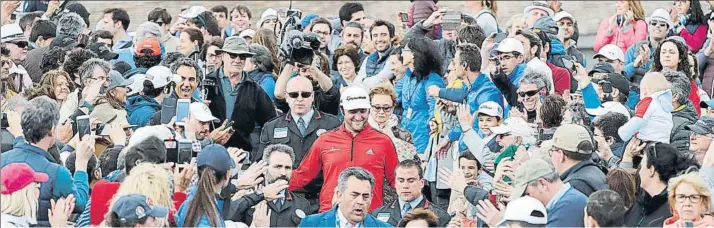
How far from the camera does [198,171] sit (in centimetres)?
1071

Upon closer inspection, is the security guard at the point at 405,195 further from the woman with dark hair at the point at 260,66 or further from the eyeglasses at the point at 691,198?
the woman with dark hair at the point at 260,66

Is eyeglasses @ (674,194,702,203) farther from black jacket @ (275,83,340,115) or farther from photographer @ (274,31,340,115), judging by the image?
black jacket @ (275,83,340,115)

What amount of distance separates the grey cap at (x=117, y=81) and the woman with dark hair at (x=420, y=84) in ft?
7.66

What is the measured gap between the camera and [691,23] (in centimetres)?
1817

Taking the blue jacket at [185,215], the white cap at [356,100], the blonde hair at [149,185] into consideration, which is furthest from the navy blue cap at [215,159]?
the white cap at [356,100]

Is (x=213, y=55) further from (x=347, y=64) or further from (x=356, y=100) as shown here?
(x=356, y=100)

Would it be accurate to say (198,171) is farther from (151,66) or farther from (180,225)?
(151,66)

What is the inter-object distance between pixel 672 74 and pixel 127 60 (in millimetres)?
4958

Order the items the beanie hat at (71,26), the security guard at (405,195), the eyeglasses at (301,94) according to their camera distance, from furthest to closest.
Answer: the beanie hat at (71,26)
the eyeglasses at (301,94)
the security guard at (405,195)

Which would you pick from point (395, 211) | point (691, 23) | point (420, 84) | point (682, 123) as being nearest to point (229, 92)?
point (420, 84)

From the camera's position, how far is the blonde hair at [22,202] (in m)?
10.4

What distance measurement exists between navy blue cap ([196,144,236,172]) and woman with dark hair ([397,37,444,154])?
4081 mm

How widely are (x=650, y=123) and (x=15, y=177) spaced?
5161 millimetres

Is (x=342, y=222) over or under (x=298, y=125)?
under
